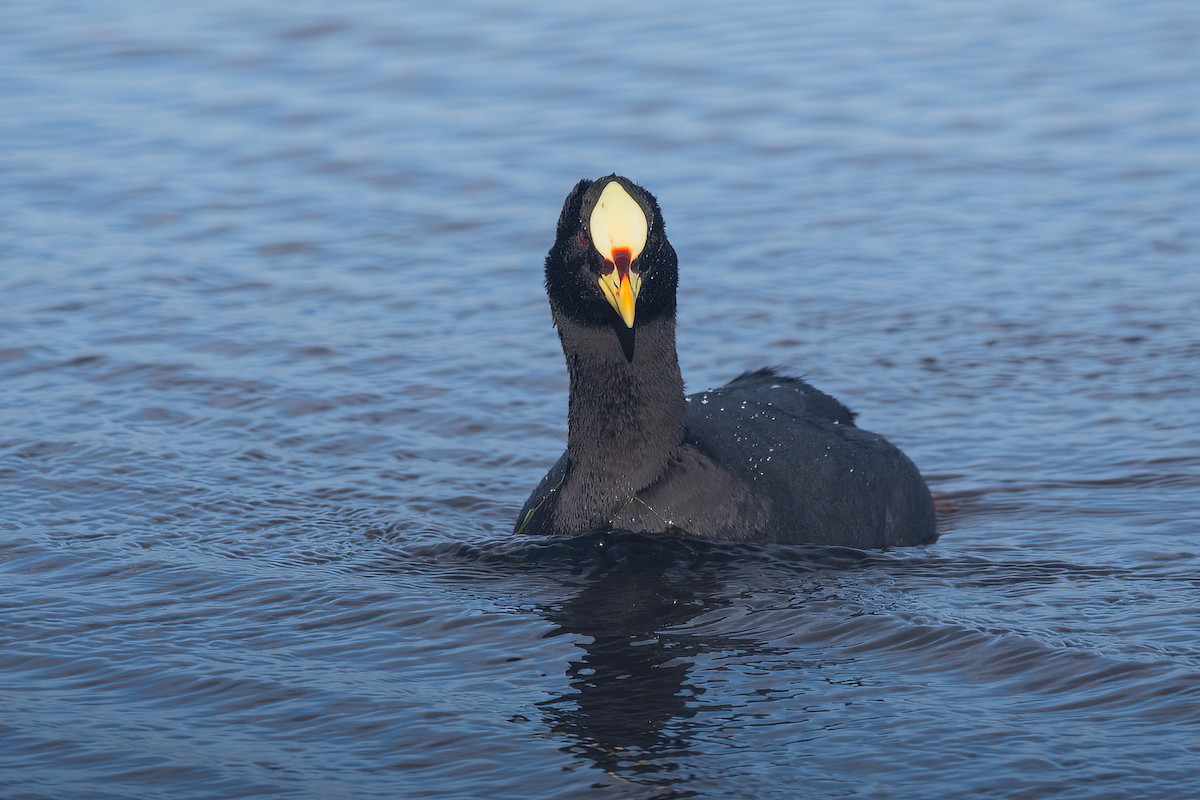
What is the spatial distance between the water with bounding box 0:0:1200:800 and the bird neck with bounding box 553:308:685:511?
29cm

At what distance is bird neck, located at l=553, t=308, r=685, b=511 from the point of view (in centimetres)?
660

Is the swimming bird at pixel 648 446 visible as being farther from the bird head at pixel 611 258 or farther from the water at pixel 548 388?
the water at pixel 548 388

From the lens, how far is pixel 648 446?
6602 millimetres

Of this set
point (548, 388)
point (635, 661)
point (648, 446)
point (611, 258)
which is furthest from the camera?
point (548, 388)

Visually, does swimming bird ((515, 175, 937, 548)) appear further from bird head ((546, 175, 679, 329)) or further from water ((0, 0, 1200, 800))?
water ((0, 0, 1200, 800))

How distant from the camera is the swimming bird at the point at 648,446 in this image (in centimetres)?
636

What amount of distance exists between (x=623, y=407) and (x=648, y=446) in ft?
0.56

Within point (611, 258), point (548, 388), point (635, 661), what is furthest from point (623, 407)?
point (548, 388)

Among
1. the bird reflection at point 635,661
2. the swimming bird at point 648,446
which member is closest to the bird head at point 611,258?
the swimming bird at point 648,446

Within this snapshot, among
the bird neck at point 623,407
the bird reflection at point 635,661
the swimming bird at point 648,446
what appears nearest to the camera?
the bird reflection at point 635,661

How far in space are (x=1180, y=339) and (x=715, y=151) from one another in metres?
4.34

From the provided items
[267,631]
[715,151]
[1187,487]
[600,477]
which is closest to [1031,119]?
[715,151]

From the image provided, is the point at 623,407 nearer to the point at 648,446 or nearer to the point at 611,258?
the point at 648,446

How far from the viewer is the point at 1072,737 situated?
503 cm
